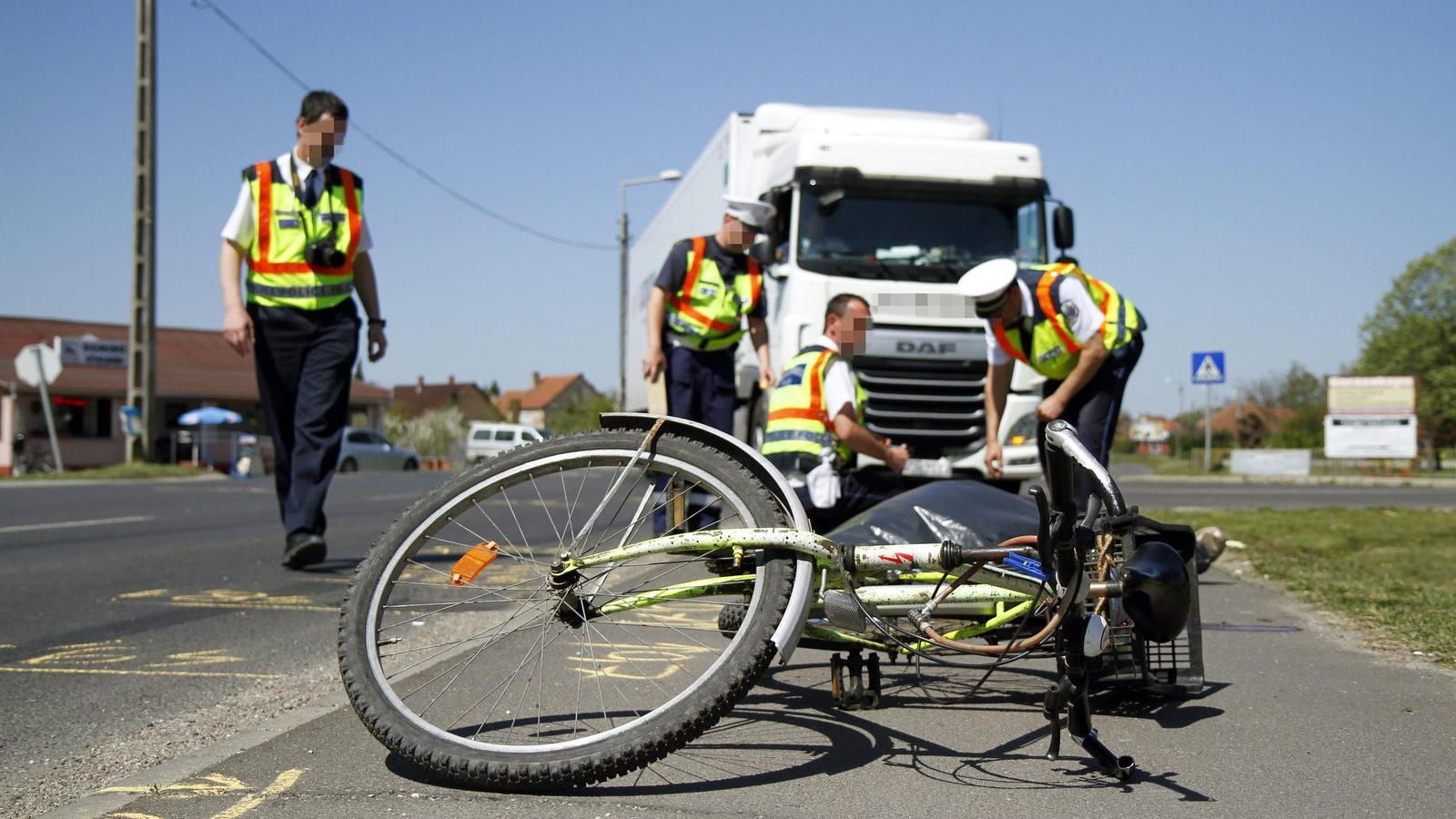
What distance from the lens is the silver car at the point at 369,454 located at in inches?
1679

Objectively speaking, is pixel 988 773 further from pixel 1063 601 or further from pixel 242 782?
pixel 242 782

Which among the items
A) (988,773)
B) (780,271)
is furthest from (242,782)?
(780,271)

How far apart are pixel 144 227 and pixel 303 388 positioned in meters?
20.0

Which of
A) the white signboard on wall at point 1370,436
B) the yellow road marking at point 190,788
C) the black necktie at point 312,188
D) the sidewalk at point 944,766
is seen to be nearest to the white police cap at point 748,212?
the black necktie at point 312,188

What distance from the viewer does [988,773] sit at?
3.06 meters

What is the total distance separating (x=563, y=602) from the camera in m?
3.05

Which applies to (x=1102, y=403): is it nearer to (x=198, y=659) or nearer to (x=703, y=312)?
(x=703, y=312)

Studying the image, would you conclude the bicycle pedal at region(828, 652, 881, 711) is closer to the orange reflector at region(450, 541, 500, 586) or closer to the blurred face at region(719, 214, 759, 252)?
the orange reflector at region(450, 541, 500, 586)

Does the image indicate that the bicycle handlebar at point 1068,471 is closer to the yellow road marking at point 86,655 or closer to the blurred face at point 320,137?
the yellow road marking at point 86,655

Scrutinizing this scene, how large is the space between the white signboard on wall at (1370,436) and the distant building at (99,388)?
1395 inches

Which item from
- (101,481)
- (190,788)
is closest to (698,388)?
(190,788)

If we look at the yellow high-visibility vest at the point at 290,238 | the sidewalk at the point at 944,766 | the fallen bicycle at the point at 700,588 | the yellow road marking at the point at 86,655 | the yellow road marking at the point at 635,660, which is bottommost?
the sidewalk at the point at 944,766

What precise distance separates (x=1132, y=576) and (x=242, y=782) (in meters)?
2.08

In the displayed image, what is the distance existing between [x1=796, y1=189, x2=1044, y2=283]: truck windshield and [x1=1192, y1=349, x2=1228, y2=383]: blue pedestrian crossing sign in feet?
61.7
